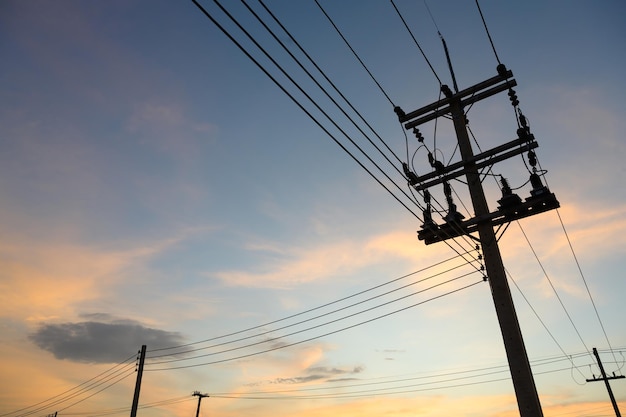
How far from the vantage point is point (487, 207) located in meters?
9.85

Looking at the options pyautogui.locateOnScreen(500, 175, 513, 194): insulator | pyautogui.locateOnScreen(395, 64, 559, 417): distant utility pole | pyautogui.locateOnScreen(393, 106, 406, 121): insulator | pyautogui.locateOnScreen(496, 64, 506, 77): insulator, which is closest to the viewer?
pyautogui.locateOnScreen(395, 64, 559, 417): distant utility pole

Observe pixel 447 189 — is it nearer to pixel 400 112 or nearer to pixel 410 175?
pixel 410 175

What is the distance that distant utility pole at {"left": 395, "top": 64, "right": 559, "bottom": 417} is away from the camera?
311 inches

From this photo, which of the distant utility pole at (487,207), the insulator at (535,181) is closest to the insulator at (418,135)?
the distant utility pole at (487,207)

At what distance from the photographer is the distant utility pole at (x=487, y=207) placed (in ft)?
25.9

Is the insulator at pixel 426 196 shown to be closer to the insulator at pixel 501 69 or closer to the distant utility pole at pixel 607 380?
the insulator at pixel 501 69

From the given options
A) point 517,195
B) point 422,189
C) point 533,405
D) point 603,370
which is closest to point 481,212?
point 517,195

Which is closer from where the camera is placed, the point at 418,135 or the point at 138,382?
the point at 418,135

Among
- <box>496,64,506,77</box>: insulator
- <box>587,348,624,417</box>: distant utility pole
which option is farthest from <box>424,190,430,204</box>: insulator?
<box>587,348,624,417</box>: distant utility pole

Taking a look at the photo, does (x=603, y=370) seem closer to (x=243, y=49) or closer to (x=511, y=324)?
(x=511, y=324)

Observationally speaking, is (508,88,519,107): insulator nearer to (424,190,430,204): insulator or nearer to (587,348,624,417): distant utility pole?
(424,190,430,204): insulator

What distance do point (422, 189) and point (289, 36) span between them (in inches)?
265

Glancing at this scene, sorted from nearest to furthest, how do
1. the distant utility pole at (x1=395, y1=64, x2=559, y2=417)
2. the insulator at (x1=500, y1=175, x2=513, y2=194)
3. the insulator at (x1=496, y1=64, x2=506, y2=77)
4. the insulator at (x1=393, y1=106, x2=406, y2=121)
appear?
the distant utility pole at (x1=395, y1=64, x2=559, y2=417) → the insulator at (x1=500, y1=175, x2=513, y2=194) → the insulator at (x1=496, y1=64, x2=506, y2=77) → the insulator at (x1=393, y1=106, x2=406, y2=121)

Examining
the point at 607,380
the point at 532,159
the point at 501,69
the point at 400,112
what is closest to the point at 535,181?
the point at 532,159
